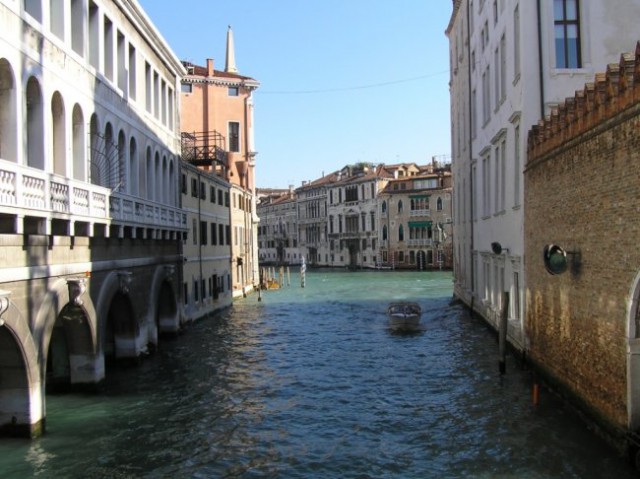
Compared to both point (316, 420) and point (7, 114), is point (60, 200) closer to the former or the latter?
point (7, 114)

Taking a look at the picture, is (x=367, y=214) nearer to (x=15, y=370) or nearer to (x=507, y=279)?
(x=507, y=279)

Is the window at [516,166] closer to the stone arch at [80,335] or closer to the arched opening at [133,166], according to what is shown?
the arched opening at [133,166]

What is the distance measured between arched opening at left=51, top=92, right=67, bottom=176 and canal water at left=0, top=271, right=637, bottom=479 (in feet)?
15.9

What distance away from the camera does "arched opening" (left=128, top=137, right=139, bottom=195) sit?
59.7 feet

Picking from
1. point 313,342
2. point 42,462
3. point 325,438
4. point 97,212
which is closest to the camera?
point 42,462

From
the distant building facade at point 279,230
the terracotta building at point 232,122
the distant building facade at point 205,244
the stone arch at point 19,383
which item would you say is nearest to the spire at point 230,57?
the terracotta building at point 232,122

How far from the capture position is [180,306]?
2433cm

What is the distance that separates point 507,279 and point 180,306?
38.8 ft

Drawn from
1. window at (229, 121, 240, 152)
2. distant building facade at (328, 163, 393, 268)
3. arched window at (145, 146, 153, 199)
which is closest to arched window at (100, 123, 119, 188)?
arched window at (145, 146, 153, 199)

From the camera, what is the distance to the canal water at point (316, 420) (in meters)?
10.2

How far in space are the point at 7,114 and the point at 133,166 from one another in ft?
25.8

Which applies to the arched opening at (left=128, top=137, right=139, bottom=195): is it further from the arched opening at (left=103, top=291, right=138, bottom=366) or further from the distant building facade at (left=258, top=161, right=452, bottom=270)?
the distant building facade at (left=258, top=161, right=452, bottom=270)

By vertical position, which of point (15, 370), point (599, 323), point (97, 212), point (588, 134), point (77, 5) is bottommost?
point (15, 370)

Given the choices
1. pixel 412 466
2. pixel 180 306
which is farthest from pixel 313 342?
pixel 412 466
